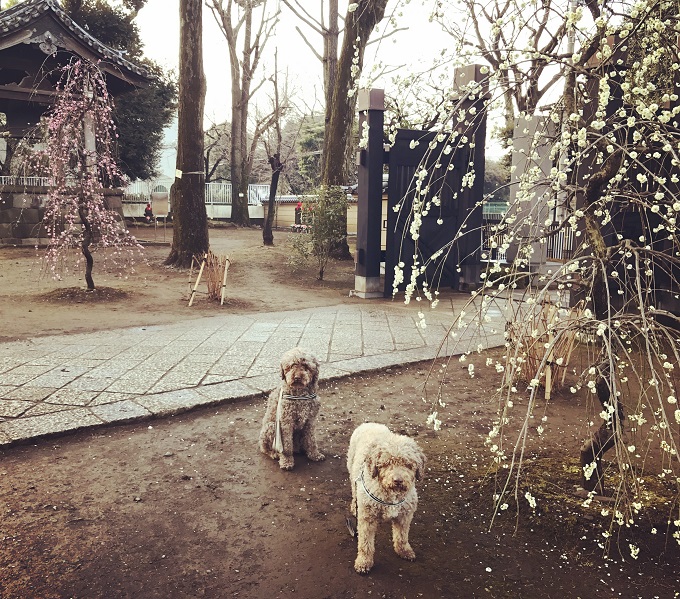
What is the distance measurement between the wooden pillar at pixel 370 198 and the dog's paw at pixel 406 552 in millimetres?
7160

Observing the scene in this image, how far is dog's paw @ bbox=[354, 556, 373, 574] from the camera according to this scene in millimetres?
2498

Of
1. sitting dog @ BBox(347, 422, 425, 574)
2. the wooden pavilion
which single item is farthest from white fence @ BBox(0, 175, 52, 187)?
sitting dog @ BBox(347, 422, 425, 574)


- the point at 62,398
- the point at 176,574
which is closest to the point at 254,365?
the point at 62,398

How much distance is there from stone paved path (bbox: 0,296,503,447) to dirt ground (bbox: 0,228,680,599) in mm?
234

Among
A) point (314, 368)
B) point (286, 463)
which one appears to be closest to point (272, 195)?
point (314, 368)

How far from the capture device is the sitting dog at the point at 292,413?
3.44m

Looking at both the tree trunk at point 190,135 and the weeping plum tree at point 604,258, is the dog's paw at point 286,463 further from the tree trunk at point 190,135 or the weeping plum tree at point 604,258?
the tree trunk at point 190,135

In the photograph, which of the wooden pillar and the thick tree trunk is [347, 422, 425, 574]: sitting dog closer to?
the thick tree trunk

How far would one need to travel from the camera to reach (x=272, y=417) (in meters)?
3.55

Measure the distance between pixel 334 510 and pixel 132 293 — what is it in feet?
25.5

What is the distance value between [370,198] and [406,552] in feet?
24.0

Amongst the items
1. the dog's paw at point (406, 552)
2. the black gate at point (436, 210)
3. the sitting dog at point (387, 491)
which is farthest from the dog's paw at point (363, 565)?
the black gate at point (436, 210)

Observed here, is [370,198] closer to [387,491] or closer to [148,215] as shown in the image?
[387,491]

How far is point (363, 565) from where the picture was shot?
250cm
